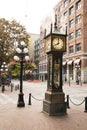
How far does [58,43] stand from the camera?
12500 mm

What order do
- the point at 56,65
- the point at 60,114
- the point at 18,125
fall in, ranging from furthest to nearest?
the point at 56,65
the point at 60,114
the point at 18,125

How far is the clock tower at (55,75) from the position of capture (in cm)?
1200

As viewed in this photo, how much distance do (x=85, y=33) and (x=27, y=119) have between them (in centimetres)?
4452

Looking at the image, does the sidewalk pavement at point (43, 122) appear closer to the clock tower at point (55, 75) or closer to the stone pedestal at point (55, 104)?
the stone pedestal at point (55, 104)

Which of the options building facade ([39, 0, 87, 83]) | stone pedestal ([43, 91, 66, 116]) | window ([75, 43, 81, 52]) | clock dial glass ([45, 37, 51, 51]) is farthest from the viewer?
window ([75, 43, 81, 52])

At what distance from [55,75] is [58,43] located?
1.78 meters

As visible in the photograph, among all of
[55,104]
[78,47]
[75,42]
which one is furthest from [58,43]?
[75,42]

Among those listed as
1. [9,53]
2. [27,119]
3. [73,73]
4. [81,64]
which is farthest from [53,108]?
[73,73]

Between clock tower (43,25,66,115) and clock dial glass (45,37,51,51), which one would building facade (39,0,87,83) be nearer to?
clock dial glass (45,37,51,51)

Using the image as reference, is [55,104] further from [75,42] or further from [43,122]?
[75,42]

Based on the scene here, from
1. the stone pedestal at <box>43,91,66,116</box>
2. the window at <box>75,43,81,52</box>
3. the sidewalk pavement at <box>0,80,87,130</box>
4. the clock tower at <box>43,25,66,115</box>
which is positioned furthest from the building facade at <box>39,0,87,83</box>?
the sidewalk pavement at <box>0,80,87,130</box>

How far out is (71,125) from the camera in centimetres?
960

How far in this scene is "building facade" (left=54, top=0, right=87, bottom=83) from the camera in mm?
52688

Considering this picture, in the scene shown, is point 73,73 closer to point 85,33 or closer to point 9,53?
point 85,33
